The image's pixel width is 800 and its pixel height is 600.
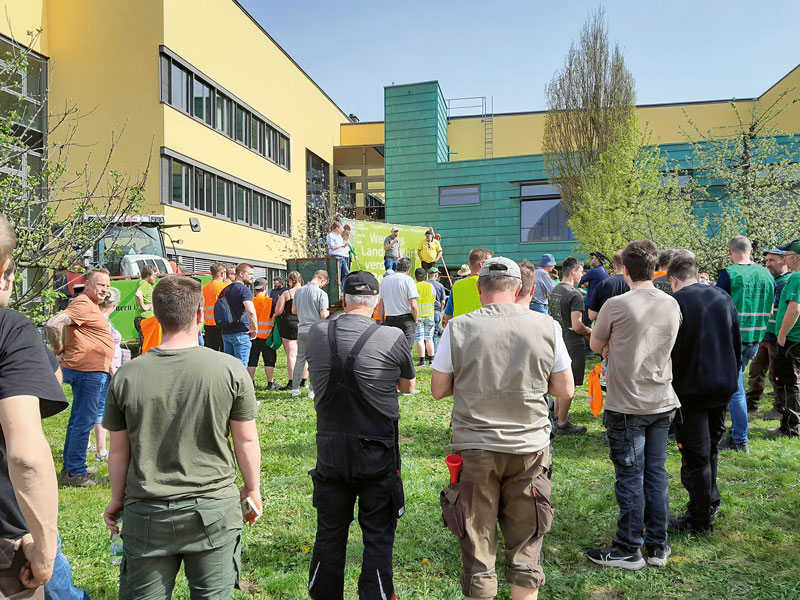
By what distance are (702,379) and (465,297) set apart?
3539mm

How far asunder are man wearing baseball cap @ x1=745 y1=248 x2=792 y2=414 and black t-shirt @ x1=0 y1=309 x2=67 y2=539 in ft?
24.4

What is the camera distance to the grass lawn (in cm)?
362

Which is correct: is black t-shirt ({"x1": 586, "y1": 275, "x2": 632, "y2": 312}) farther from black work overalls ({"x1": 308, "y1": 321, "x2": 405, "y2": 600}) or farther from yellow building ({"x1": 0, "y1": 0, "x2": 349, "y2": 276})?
yellow building ({"x1": 0, "y1": 0, "x2": 349, "y2": 276})

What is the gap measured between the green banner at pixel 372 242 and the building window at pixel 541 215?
14.4 m

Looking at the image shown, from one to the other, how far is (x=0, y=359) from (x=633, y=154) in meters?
24.3

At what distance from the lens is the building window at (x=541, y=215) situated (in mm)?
28688

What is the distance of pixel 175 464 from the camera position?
2434 mm

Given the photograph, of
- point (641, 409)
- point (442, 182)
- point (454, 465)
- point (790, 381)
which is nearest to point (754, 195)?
point (790, 381)

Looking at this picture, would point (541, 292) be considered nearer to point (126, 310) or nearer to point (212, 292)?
point (212, 292)

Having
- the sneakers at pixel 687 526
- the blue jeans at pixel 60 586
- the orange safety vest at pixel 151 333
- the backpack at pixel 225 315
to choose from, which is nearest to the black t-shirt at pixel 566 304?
the sneakers at pixel 687 526

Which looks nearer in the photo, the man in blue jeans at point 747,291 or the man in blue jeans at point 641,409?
the man in blue jeans at point 641,409

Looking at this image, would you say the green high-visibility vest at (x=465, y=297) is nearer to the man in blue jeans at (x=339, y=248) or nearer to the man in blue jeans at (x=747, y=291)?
the man in blue jeans at (x=747, y=291)

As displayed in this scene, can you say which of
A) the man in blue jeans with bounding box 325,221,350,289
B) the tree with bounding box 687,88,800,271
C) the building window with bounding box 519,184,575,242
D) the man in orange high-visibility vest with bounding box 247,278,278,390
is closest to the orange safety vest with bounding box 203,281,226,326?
the man in orange high-visibility vest with bounding box 247,278,278,390

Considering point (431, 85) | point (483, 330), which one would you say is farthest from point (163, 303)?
point (431, 85)
